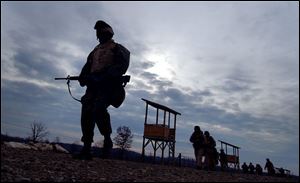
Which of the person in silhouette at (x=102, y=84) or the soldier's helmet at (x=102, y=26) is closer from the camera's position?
the person in silhouette at (x=102, y=84)

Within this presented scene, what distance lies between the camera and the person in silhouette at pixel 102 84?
6.43 metres

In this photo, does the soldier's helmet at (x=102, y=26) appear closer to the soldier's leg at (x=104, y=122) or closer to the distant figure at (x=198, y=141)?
the soldier's leg at (x=104, y=122)

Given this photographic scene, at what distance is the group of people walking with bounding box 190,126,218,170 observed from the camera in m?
14.3

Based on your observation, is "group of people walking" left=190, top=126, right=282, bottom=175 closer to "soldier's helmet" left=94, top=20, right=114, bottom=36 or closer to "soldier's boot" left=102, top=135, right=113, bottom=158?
"soldier's boot" left=102, top=135, right=113, bottom=158

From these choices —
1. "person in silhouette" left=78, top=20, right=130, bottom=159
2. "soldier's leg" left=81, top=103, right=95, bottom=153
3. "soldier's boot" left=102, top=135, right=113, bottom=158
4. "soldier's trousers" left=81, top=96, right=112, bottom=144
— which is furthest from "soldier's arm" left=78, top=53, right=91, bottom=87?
"soldier's boot" left=102, top=135, right=113, bottom=158

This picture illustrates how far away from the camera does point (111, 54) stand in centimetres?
683

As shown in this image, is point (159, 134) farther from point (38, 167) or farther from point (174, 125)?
point (38, 167)

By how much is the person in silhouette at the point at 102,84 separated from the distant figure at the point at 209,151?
876cm

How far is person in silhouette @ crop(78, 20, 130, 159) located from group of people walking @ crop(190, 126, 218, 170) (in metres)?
7.96

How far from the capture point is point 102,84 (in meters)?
6.60

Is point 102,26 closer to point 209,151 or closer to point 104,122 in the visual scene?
point 104,122

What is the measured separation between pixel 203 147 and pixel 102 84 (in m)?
8.87

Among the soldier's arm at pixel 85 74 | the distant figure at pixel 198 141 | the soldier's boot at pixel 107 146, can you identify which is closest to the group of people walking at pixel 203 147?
the distant figure at pixel 198 141

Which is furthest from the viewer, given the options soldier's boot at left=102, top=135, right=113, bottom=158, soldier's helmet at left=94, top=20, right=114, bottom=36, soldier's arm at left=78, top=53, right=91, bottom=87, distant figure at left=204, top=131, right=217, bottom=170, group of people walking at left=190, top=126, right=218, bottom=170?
distant figure at left=204, top=131, right=217, bottom=170
